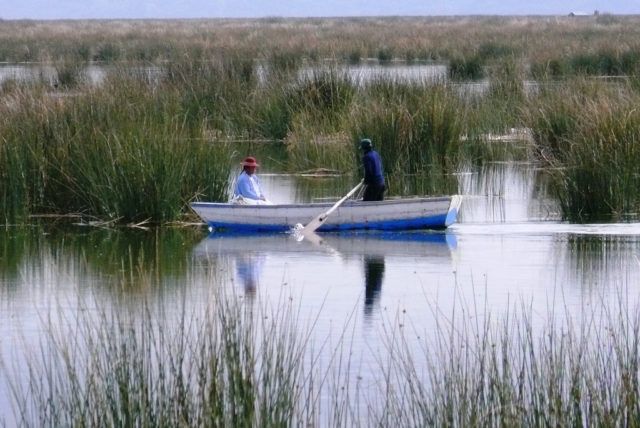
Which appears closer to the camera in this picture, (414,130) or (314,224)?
(314,224)

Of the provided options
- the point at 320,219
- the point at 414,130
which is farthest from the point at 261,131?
the point at 320,219

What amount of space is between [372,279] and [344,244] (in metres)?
2.61

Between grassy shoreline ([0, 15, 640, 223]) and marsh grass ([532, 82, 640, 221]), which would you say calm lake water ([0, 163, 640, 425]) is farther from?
grassy shoreline ([0, 15, 640, 223])

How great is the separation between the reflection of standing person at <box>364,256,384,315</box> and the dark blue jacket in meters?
1.88

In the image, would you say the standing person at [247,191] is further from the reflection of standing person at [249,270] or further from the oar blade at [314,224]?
the reflection of standing person at [249,270]

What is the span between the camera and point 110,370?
7461 mm

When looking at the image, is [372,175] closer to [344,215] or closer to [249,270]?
[344,215]

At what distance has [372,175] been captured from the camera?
1667cm

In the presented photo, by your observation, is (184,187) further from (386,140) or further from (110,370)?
(110,370)

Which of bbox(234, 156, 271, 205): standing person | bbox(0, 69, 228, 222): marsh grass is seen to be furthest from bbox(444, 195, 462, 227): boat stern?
bbox(0, 69, 228, 222): marsh grass

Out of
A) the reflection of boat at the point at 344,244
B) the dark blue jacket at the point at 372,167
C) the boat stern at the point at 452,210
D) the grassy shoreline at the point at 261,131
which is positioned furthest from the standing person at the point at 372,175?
the grassy shoreline at the point at 261,131

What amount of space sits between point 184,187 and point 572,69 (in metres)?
21.0

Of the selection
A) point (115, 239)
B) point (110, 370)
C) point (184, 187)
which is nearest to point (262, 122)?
point (184, 187)

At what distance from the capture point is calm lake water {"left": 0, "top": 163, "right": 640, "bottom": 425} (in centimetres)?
1131
